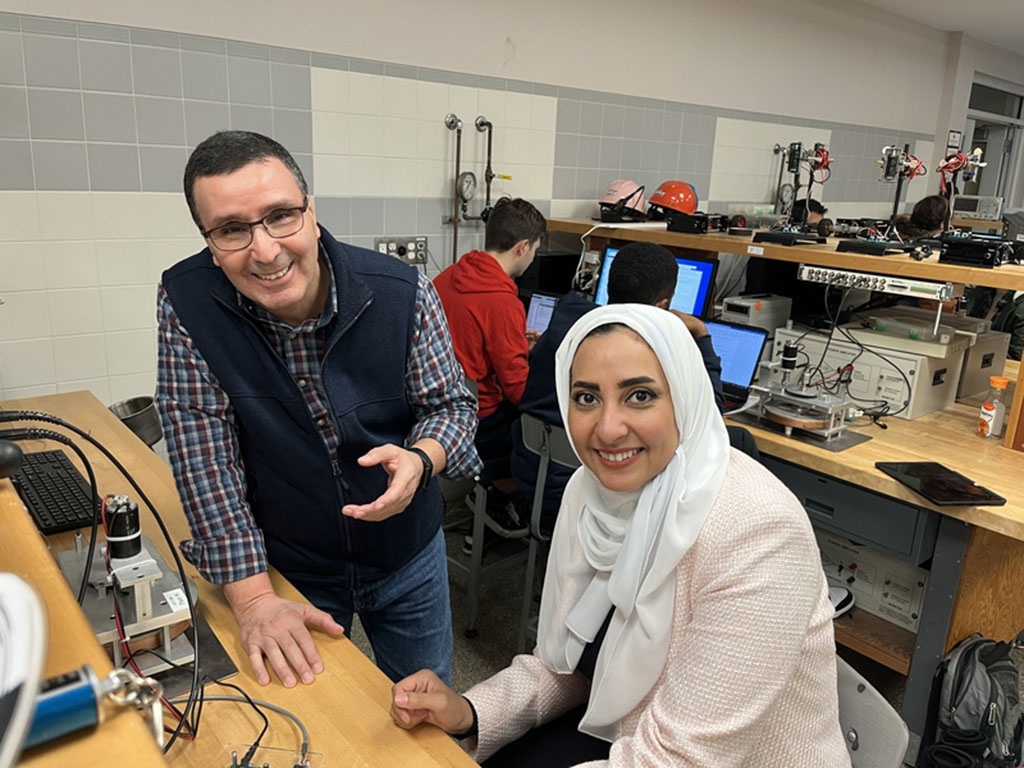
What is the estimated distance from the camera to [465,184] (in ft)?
11.0

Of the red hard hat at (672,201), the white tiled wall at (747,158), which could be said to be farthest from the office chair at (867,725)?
the white tiled wall at (747,158)

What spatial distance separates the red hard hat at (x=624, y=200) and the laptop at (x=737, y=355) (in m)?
1.05

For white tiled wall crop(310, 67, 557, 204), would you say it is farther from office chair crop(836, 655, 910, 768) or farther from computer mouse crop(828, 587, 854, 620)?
office chair crop(836, 655, 910, 768)

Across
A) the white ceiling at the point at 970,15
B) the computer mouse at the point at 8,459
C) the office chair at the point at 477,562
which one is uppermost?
the white ceiling at the point at 970,15

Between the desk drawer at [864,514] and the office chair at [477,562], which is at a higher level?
the desk drawer at [864,514]

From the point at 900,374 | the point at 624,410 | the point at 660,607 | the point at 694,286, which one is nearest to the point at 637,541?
the point at 660,607

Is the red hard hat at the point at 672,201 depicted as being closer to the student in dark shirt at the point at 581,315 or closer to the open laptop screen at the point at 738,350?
the open laptop screen at the point at 738,350

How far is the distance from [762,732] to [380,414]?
79cm

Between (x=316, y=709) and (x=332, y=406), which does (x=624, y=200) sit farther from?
(x=316, y=709)

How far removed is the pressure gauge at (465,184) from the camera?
3.35m

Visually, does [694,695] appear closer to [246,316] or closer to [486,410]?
[246,316]

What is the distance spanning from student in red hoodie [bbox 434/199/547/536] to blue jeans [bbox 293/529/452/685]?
1258 mm

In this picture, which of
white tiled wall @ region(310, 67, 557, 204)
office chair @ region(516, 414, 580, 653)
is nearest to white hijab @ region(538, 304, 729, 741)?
office chair @ region(516, 414, 580, 653)

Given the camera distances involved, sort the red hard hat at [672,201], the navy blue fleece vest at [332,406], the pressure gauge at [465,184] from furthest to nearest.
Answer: the red hard hat at [672,201] < the pressure gauge at [465,184] < the navy blue fleece vest at [332,406]
